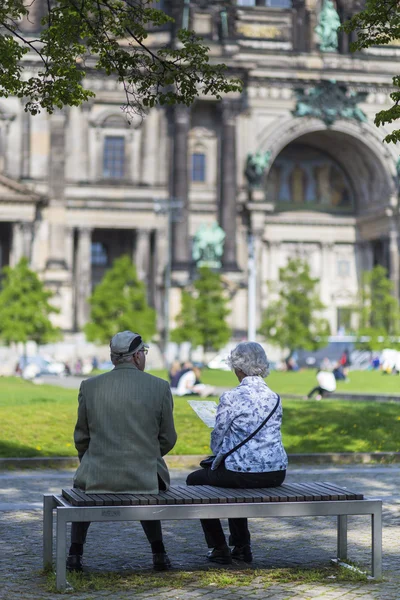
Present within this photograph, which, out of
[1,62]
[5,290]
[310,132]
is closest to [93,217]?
[5,290]

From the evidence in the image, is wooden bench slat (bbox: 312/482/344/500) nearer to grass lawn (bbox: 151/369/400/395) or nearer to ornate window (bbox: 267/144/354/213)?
grass lawn (bbox: 151/369/400/395)

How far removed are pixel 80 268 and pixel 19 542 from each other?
64628 millimetres

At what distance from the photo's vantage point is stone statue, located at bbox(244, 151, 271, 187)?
74.6 m

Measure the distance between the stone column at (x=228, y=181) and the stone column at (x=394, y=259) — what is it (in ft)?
38.0

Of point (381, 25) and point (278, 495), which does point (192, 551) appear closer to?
point (278, 495)

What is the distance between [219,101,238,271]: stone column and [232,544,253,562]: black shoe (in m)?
64.3

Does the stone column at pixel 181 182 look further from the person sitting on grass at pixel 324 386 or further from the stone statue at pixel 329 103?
the person sitting on grass at pixel 324 386

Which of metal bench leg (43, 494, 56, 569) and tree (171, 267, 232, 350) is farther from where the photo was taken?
tree (171, 267, 232, 350)

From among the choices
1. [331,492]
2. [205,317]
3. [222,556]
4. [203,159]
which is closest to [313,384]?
[205,317]

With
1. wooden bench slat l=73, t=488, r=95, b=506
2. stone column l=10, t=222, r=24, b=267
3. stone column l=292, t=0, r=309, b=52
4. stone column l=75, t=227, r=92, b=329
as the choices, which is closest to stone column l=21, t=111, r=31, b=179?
stone column l=10, t=222, r=24, b=267

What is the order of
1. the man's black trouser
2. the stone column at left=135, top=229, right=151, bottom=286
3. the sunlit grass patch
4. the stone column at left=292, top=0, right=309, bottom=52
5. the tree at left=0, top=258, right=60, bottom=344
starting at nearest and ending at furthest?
1. the sunlit grass patch
2. the man's black trouser
3. the tree at left=0, top=258, right=60, bottom=344
4. the stone column at left=135, top=229, right=151, bottom=286
5. the stone column at left=292, top=0, right=309, bottom=52

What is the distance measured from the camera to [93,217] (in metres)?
74.2

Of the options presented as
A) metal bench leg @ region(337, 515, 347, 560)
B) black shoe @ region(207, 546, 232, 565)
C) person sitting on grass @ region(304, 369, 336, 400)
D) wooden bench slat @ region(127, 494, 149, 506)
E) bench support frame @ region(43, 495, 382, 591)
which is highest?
person sitting on grass @ region(304, 369, 336, 400)

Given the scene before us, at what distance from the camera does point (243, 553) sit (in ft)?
31.9
